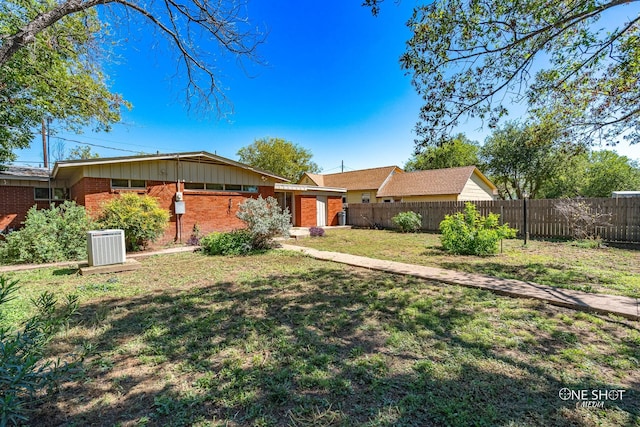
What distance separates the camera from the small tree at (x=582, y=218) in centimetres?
951

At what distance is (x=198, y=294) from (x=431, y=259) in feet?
19.4

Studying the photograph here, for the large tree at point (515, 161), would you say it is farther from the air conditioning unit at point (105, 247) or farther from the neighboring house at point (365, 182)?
the air conditioning unit at point (105, 247)

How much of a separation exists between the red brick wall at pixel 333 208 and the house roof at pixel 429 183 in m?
4.69

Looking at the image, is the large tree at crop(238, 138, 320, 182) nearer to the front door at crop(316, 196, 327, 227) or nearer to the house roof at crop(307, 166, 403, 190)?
the house roof at crop(307, 166, 403, 190)

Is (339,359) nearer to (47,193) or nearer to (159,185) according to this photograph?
(159,185)

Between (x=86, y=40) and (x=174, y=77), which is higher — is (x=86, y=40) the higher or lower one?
the higher one

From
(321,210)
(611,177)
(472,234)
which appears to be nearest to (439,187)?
(321,210)

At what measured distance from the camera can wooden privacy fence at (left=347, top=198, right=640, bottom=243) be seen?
30.3 ft

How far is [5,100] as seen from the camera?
8.98 m

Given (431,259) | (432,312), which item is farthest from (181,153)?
(432,312)

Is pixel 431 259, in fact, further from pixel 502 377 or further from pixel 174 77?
pixel 174 77

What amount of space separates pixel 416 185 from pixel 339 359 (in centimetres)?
2071

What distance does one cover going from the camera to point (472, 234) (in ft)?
26.8

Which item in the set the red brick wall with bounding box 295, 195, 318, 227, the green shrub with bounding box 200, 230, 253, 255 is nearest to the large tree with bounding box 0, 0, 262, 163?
the green shrub with bounding box 200, 230, 253, 255
